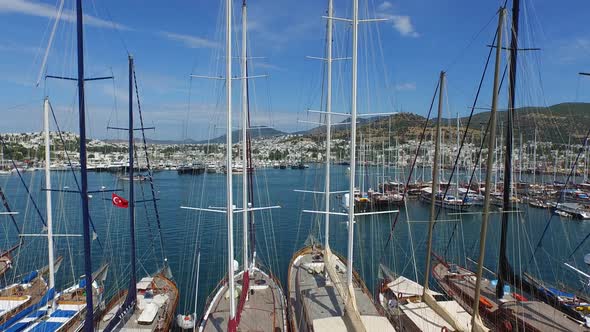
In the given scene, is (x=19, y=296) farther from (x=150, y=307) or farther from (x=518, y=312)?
(x=518, y=312)

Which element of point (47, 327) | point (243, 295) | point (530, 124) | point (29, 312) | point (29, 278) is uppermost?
Result: point (530, 124)

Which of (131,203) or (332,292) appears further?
(131,203)

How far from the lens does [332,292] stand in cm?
1357

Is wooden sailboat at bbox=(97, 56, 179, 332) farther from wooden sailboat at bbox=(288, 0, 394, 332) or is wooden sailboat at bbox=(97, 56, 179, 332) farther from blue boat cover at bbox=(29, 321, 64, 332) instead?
wooden sailboat at bbox=(288, 0, 394, 332)

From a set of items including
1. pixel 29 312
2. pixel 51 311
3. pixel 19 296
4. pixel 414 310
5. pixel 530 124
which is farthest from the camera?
pixel 530 124

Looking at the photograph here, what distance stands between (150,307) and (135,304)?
85 centimetres

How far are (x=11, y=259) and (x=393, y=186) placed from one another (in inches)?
2063

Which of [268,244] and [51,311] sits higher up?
[51,311]

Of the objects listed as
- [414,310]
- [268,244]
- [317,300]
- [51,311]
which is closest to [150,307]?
[51,311]

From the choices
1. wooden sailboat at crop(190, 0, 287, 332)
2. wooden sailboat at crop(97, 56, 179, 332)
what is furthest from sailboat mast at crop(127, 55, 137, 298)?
wooden sailboat at crop(190, 0, 287, 332)

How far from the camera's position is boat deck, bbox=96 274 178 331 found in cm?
1266

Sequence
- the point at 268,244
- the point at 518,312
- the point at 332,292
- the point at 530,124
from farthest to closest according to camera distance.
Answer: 1. the point at 530,124
2. the point at 268,244
3. the point at 332,292
4. the point at 518,312

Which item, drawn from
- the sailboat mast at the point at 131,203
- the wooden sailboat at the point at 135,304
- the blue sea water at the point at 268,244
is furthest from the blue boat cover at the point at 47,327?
the blue sea water at the point at 268,244

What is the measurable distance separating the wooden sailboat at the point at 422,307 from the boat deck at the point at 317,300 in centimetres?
122
